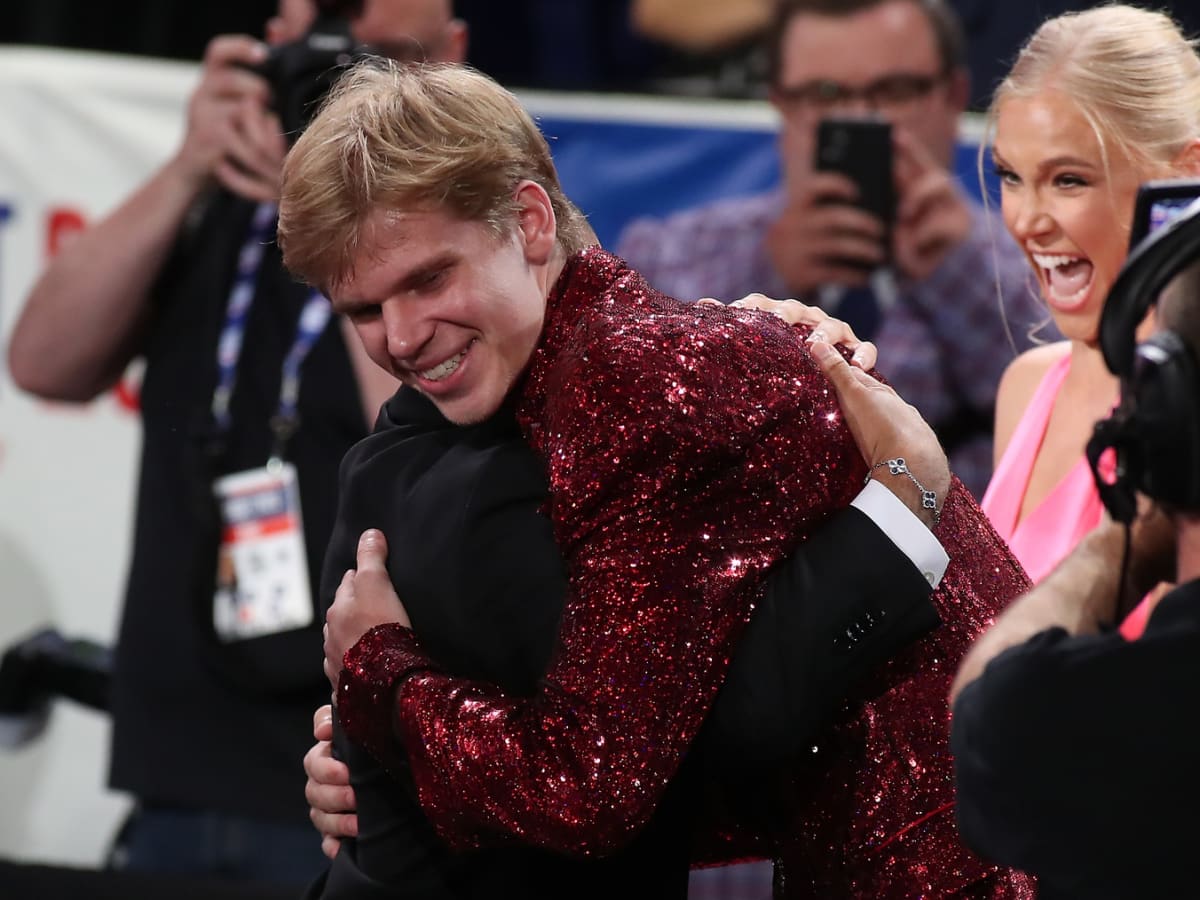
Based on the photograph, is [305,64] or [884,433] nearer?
[884,433]

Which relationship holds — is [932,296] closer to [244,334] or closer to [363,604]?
[244,334]

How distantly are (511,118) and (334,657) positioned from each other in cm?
47

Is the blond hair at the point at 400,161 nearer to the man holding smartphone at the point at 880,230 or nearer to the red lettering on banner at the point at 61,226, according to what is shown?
the man holding smartphone at the point at 880,230

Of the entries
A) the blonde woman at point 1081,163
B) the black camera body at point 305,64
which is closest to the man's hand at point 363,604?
the blonde woman at point 1081,163

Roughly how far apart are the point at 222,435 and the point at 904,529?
1282 mm

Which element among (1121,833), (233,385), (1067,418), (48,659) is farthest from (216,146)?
(1121,833)

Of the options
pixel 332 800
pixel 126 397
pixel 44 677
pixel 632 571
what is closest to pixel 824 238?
pixel 126 397

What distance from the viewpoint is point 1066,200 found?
2023 millimetres

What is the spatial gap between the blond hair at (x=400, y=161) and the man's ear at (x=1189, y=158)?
0.87 m

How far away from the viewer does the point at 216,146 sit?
258 centimetres

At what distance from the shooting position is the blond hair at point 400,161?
4.59 feet

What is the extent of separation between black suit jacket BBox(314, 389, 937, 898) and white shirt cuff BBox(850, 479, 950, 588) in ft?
0.03

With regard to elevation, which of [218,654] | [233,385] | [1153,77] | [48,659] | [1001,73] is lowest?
[48,659]

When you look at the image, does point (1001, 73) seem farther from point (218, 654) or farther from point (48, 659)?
point (48, 659)
